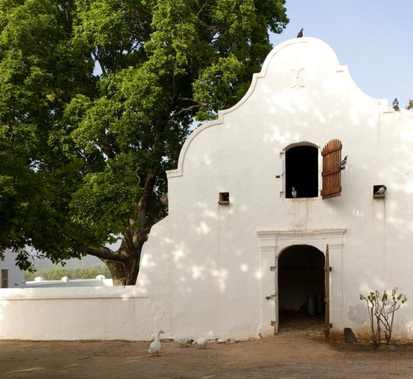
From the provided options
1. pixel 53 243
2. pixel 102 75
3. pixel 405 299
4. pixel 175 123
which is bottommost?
pixel 405 299

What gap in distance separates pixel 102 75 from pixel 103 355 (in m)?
10.0

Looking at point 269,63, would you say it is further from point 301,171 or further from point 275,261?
point 275,261

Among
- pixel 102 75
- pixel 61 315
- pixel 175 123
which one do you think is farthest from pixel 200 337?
pixel 102 75

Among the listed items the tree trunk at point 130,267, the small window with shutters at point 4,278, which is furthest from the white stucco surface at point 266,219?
the small window with shutters at point 4,278

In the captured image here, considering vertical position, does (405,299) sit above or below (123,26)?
below

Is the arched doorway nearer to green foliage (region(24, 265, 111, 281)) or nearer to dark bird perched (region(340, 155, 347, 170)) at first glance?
dark bird perched (region(340, 155, 347, 170))

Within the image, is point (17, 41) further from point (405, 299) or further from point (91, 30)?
point (405, 299)

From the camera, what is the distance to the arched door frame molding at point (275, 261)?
15336mm

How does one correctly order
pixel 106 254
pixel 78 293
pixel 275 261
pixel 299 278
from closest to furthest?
1. pixel 275 261
2. pixel 78 293
3. pixel 299 278
4. pixel 106 254

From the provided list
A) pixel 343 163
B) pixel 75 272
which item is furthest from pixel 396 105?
pixel 75 272

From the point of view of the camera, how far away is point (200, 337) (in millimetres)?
15742

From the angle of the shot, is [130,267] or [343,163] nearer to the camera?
[343,163]

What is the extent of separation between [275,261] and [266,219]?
1.10 meters

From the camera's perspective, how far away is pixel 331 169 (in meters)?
14.9
